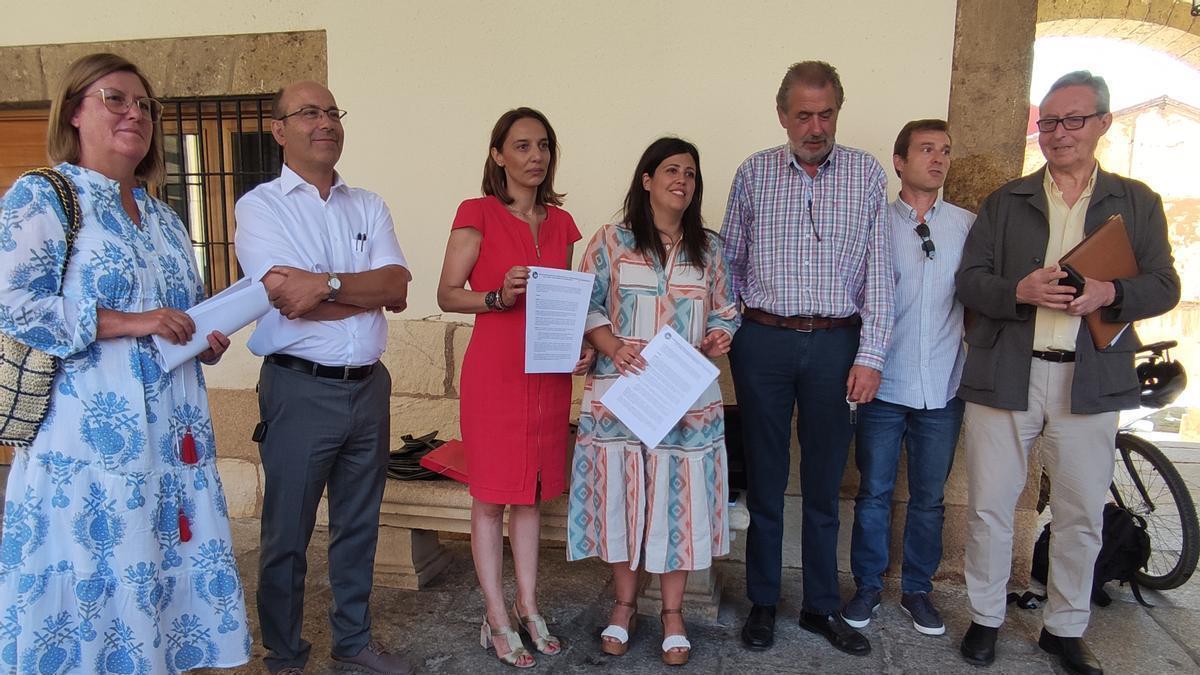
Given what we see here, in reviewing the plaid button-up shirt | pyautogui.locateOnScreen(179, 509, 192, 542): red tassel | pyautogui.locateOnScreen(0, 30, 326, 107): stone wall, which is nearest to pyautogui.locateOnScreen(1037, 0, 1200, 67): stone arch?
the plaid button-up shirt

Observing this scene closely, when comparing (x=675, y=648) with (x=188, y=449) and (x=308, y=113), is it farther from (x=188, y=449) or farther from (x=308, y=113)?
(x=308, y=113)

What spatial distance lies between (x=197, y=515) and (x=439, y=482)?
4.78 feet

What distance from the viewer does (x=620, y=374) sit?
2742 millimetres

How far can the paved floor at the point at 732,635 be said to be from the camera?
2928 mm

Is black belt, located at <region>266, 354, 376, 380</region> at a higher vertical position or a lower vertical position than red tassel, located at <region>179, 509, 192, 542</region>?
higher

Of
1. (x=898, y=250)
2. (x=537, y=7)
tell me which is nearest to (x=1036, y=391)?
(x=898, y=250)

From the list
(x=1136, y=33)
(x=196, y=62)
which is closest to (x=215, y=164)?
(x=196, y=62)

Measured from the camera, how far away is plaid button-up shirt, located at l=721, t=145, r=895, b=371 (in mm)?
2838

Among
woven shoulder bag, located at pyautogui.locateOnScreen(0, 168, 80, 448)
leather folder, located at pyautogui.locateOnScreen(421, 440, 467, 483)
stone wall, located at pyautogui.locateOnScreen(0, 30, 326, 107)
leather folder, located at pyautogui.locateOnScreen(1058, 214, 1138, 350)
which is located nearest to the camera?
woven shoulder bag, located at pyautogui.locateOnScreen(0, 168, 80, 448)

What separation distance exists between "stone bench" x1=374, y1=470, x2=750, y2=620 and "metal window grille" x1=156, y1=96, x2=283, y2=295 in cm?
210

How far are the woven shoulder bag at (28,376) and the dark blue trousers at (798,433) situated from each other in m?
2.20

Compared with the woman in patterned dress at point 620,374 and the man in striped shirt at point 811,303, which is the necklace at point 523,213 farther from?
the man in striped shirt at point 811,303

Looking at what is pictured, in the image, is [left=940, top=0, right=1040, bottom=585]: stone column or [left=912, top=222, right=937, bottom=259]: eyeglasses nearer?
[left=912, top=222, right=937, bottom=259]: eyeglasses

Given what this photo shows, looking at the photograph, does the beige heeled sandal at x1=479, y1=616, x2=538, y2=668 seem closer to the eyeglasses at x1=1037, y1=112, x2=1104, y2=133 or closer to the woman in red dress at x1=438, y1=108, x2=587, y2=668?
the woman in red dress at x1=438, y1=108, x2=587, y2=668
